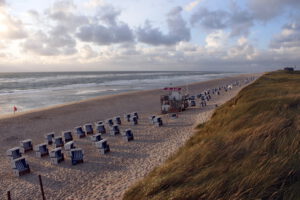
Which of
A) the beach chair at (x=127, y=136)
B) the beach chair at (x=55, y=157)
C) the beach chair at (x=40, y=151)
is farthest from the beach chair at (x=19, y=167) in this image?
the beach chair at (x=127, y=136)

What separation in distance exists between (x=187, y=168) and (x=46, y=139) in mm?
10353

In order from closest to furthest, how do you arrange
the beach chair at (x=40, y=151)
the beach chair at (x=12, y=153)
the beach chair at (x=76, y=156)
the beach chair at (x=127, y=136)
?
the beach chair at (x=76, y=156)
the beach chair at (x=12, y=153)
the beach chair at (x=40, y=151)
the beach chair at (x=127, y=136)

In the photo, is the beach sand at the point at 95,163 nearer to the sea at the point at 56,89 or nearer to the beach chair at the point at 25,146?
the beach chair at the point at 25,146

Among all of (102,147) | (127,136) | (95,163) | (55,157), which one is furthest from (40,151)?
(127,136)

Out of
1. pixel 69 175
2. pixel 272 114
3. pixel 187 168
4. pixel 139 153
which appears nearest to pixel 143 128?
pixel 139 153

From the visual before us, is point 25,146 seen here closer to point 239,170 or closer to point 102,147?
point 102,147

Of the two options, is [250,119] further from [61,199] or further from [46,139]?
[46,139]

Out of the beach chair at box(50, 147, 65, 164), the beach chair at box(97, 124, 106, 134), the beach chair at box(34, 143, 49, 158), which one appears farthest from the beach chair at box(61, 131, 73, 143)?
the beach chair at box(50, 147, 65, 164)

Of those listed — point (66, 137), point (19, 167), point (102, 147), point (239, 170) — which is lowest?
point (19, 167)

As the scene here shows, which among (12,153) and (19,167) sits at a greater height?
(12,153)

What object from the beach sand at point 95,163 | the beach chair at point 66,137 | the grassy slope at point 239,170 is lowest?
the beach sand at point 95,163

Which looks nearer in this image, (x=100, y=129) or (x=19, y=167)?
(x=19, y=167)

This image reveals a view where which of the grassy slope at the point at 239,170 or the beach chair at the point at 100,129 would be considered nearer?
the grassy slope at the point at 239,170

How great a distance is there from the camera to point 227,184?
502 centimetres
